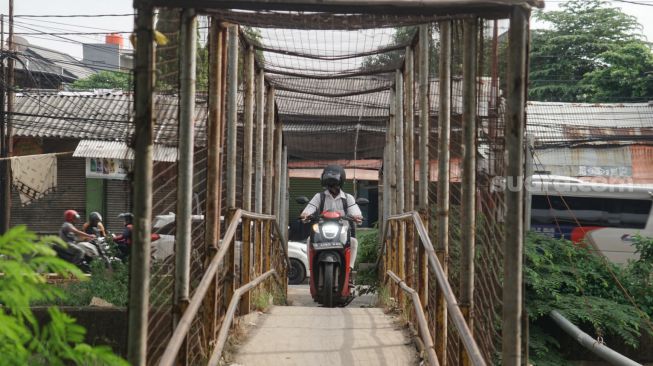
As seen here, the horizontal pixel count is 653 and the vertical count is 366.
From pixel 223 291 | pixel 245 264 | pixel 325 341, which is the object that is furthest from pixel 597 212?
pixel 223 291

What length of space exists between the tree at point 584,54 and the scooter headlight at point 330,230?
20014 mm

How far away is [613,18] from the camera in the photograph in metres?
29.6

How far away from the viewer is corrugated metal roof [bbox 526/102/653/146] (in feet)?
72.8

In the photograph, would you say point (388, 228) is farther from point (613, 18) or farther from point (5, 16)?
point (613, 18)

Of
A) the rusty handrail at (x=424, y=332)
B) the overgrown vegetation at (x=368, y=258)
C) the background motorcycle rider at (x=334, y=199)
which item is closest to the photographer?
the rusty handrail at (x=424, y=332)

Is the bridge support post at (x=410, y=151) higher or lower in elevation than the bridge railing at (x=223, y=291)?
higher

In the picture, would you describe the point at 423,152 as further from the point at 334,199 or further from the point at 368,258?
the point at 368,258

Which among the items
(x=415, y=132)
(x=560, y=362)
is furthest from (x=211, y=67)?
(x=560, y=362)

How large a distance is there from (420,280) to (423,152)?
938 mm

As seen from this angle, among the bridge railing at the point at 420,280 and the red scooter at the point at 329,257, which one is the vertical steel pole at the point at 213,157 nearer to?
the bridge railing at the point at 420,280

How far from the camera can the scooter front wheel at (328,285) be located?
31.4ft

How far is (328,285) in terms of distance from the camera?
31.4ft

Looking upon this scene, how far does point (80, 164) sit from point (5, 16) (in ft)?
20.9

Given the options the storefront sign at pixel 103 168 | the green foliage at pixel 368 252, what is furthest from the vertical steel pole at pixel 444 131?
the storefront sign at pixel 103 168
